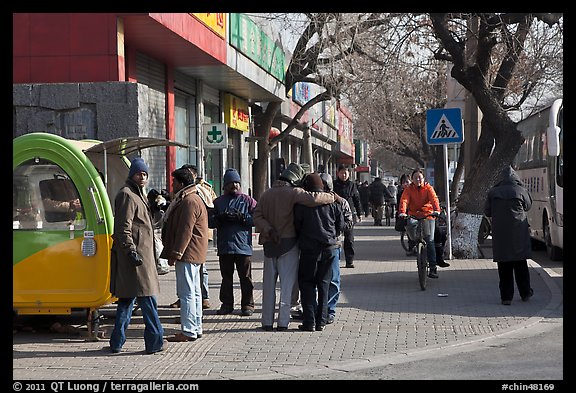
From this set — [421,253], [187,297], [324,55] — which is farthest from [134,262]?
[324,55]

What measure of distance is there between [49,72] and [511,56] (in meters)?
8.38

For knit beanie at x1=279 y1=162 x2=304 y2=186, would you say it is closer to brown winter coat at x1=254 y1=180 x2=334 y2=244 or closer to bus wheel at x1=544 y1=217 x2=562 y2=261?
brown winter coat at x1=254 y1=180 x2=334 y2=244

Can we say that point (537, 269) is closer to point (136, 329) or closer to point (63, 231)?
point (136, 329)

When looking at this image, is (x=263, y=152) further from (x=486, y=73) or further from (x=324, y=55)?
(x=486, y=73)

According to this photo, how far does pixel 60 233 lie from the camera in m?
9.74

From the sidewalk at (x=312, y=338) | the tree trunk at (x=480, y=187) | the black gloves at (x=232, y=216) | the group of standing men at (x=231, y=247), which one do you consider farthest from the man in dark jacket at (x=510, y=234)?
the tree trunk at (x=480, y=187)

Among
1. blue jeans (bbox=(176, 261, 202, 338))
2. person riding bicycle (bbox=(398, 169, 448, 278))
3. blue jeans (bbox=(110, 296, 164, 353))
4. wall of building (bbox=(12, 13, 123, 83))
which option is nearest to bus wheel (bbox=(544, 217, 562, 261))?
person riding bicycle (bbox=(398, 169, 448, 278))

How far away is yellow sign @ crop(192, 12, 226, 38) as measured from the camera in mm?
19078

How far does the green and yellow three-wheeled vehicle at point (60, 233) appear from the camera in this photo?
9.68 metres

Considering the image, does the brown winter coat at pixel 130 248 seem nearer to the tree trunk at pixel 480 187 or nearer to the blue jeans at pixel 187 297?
the blue jeans at pixel 187 297

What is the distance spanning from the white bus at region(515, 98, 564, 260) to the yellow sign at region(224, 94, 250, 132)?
27.9 ft

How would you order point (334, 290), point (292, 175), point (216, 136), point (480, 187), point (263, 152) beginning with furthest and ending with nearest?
point (263, 152) < point (216, 136) < point (480, 187) < point (334, 290) < point (292, 175)

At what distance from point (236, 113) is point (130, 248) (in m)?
20.5

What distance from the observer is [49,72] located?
15.9m
